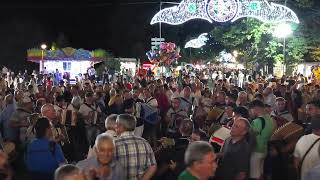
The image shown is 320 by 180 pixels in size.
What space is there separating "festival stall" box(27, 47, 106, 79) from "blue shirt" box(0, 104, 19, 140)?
29.9 metres

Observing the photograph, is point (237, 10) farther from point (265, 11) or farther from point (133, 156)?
point (133, 156)

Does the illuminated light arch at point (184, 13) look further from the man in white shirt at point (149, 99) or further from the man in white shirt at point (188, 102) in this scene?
the man in white shirt at point (149, 99)

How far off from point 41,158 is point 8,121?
444 cm

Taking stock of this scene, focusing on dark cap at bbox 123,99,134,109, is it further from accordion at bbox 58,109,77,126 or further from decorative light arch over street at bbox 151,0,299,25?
decorative light arch over street at bbox 151,0,299,25

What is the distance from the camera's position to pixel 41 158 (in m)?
6.60

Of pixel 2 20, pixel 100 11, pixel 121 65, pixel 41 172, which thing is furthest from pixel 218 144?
pixel 100 11

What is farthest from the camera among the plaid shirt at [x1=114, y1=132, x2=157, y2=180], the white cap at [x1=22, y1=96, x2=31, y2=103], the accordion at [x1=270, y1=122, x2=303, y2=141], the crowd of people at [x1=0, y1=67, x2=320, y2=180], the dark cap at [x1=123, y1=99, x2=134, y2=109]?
the white cap at [x1=22, y1=96, x2=31, y2=103]

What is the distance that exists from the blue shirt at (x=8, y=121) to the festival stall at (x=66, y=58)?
2985cm

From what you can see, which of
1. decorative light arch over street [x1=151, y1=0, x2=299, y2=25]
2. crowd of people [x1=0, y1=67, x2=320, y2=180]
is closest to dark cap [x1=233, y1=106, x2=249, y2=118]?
crowd of people [x1=0, y1=67, x2=320, y2=180]

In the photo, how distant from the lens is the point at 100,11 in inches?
2793

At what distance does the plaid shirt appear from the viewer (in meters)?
6.43

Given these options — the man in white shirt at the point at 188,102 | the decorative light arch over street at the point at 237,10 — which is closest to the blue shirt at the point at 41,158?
the man in white shirt at the point at 188,102

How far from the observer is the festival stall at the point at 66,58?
1626 inches

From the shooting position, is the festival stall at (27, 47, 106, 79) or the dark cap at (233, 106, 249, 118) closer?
the dark cap at (233, 106, 249, 118)
